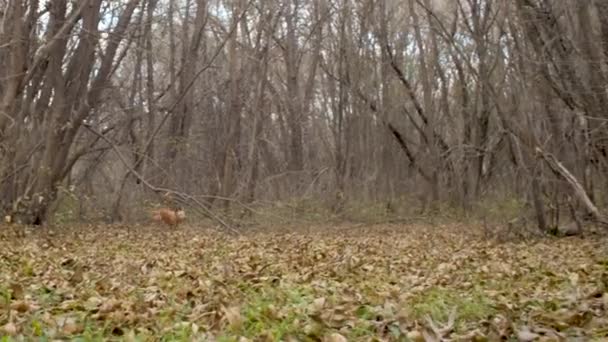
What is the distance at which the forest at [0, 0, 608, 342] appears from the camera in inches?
194

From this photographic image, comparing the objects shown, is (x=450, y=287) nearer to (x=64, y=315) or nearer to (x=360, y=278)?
(x=360, y=278)

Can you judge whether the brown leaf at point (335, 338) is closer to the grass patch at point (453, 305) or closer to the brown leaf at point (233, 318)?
the brown leaf at point (233, 318)

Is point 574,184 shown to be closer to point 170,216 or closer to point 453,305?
point 453,305

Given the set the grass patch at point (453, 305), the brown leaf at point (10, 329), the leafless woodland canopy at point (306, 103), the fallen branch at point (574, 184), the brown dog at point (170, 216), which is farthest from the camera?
the brown dog at point (170, 216)

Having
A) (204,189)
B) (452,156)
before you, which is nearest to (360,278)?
(452,156)

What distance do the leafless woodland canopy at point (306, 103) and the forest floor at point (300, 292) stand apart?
295cm

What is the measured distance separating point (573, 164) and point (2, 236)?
9.81 m

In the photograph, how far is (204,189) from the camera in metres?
22.9

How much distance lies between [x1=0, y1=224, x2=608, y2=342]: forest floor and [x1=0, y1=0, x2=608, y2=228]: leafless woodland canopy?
295cm

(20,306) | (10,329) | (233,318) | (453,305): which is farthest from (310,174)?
(10,329)

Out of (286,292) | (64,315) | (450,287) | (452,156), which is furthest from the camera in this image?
(452,156)

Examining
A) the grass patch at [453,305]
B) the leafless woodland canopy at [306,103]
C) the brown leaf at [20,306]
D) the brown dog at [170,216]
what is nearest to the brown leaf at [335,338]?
the grass patch at [453,305]

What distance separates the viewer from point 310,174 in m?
21.7

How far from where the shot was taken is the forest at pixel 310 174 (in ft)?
16.2
